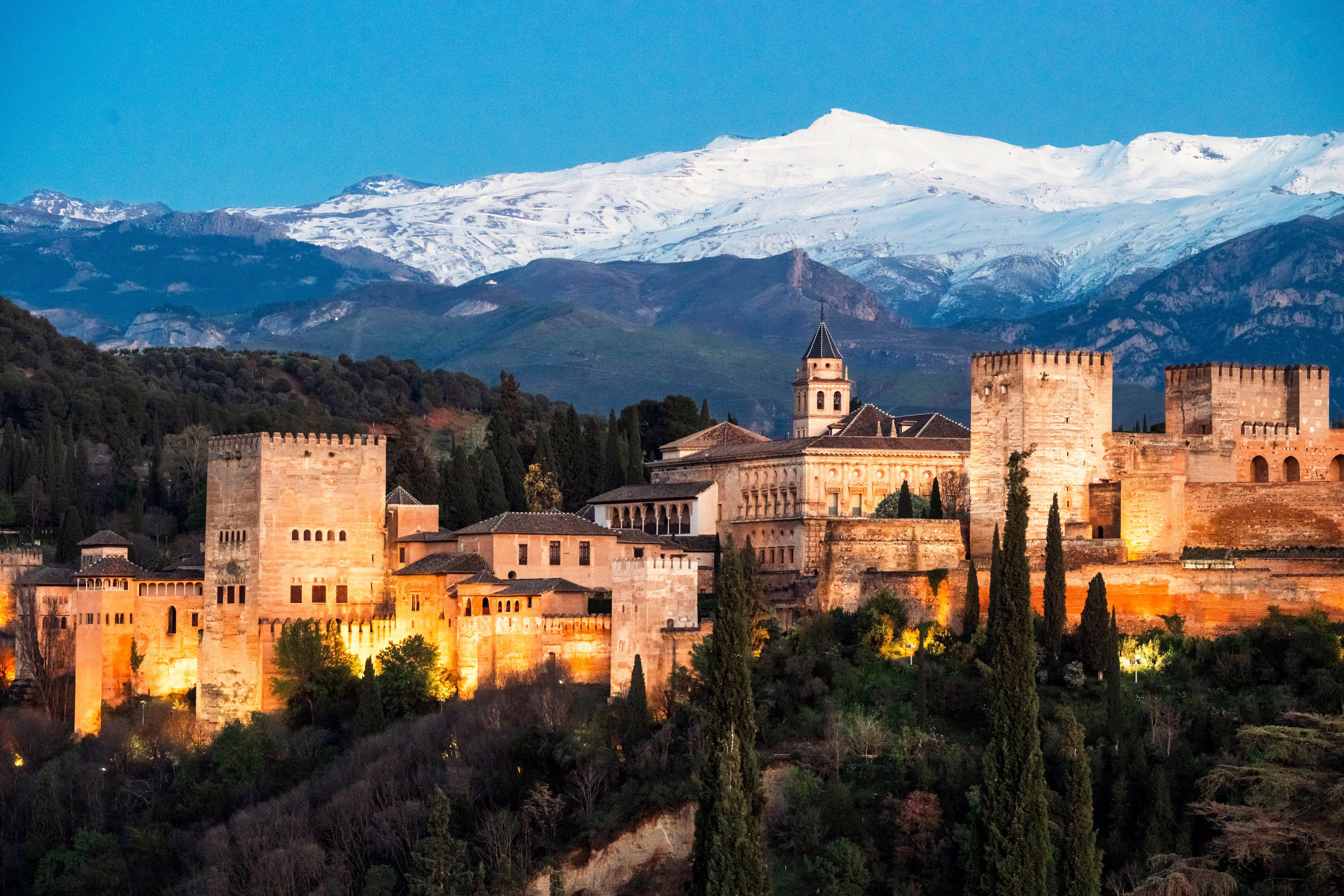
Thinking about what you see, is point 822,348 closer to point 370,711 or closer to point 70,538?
point 70,538

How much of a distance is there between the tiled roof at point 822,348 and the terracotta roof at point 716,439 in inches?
160

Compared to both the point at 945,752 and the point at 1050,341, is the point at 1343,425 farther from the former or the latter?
the point at 1050,341

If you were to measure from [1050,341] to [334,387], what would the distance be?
8280 centimetres

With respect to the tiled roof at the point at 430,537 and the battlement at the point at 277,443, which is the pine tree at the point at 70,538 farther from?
the tiled roof at the point at 430,537

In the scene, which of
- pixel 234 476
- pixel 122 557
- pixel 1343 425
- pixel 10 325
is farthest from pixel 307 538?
pixel 10 325

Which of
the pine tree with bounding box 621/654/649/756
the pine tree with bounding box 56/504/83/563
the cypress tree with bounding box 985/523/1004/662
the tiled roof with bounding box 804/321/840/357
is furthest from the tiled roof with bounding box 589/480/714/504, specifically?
the pine tree with bounding box 621/654/649/756

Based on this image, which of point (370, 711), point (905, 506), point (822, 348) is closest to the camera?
point (370, 711)

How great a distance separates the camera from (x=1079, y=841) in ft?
134

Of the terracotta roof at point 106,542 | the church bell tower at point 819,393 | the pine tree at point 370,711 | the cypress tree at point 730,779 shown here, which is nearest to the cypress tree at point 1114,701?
the cypress tree at point 730,779

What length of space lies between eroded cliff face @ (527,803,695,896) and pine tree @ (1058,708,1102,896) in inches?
407

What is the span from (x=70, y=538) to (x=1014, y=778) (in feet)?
156

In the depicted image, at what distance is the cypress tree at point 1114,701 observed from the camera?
47.8 meters

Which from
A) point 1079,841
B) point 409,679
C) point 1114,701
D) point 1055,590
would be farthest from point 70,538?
point 1079,841

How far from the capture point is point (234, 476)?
6231 cm
